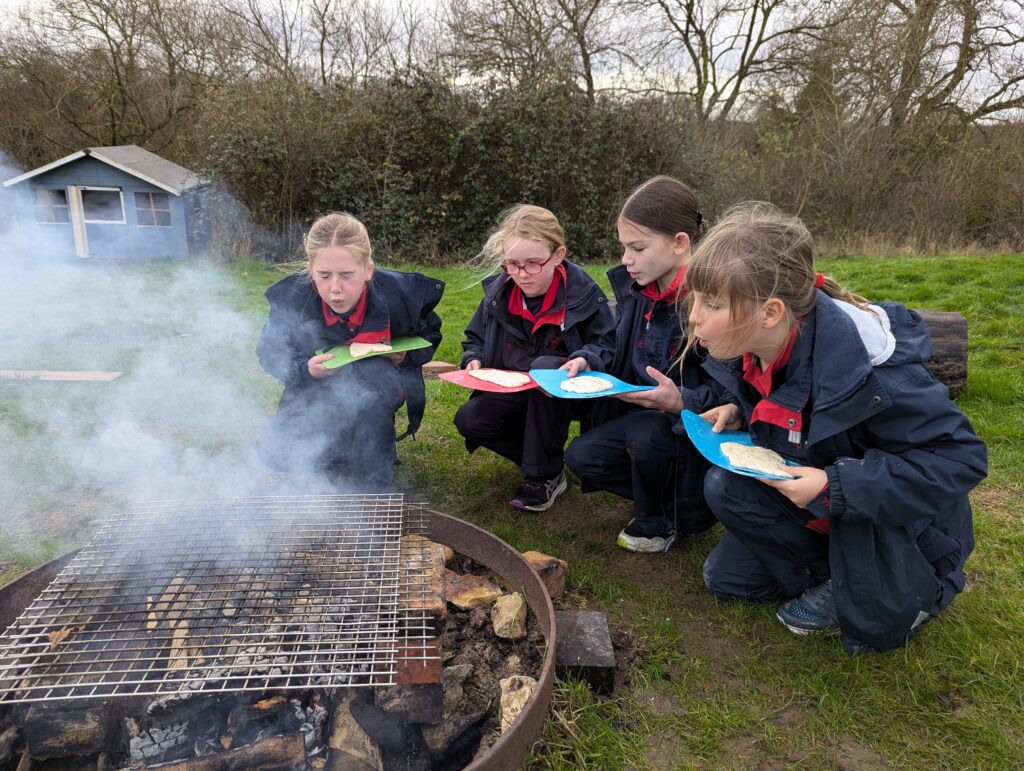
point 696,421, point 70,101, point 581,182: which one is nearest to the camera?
point 696,421

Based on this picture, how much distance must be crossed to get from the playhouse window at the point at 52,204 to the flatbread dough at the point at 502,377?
12.2 metres

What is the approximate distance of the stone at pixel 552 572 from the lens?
2.27m

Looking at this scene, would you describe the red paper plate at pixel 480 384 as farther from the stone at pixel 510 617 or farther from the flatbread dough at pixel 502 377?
the stone at pixel 510 617

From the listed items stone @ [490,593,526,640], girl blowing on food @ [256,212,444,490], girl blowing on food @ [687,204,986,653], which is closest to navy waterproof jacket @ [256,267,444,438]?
girl blowing on food @ [256,212,444,490]

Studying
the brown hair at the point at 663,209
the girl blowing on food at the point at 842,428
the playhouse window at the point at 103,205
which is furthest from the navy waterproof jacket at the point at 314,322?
the playhouse window at the point at 103,205

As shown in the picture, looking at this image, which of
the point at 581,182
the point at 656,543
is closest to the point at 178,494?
the point at 656,543

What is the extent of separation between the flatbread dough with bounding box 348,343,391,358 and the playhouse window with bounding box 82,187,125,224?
11504mm

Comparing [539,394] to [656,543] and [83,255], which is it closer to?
[656,543]

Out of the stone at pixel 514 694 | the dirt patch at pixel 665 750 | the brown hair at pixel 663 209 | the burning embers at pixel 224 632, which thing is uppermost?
the brown hair at pixel 663 209

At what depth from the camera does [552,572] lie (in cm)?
228

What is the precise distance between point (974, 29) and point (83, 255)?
1648cm

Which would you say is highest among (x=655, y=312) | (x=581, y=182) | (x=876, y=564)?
(x=581, y=182)

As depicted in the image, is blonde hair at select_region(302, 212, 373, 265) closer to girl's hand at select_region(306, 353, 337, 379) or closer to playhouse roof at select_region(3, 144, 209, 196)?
girl's hand at select_region(306, 353, 337, 379)

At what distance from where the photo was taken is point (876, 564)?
5.95 ft
